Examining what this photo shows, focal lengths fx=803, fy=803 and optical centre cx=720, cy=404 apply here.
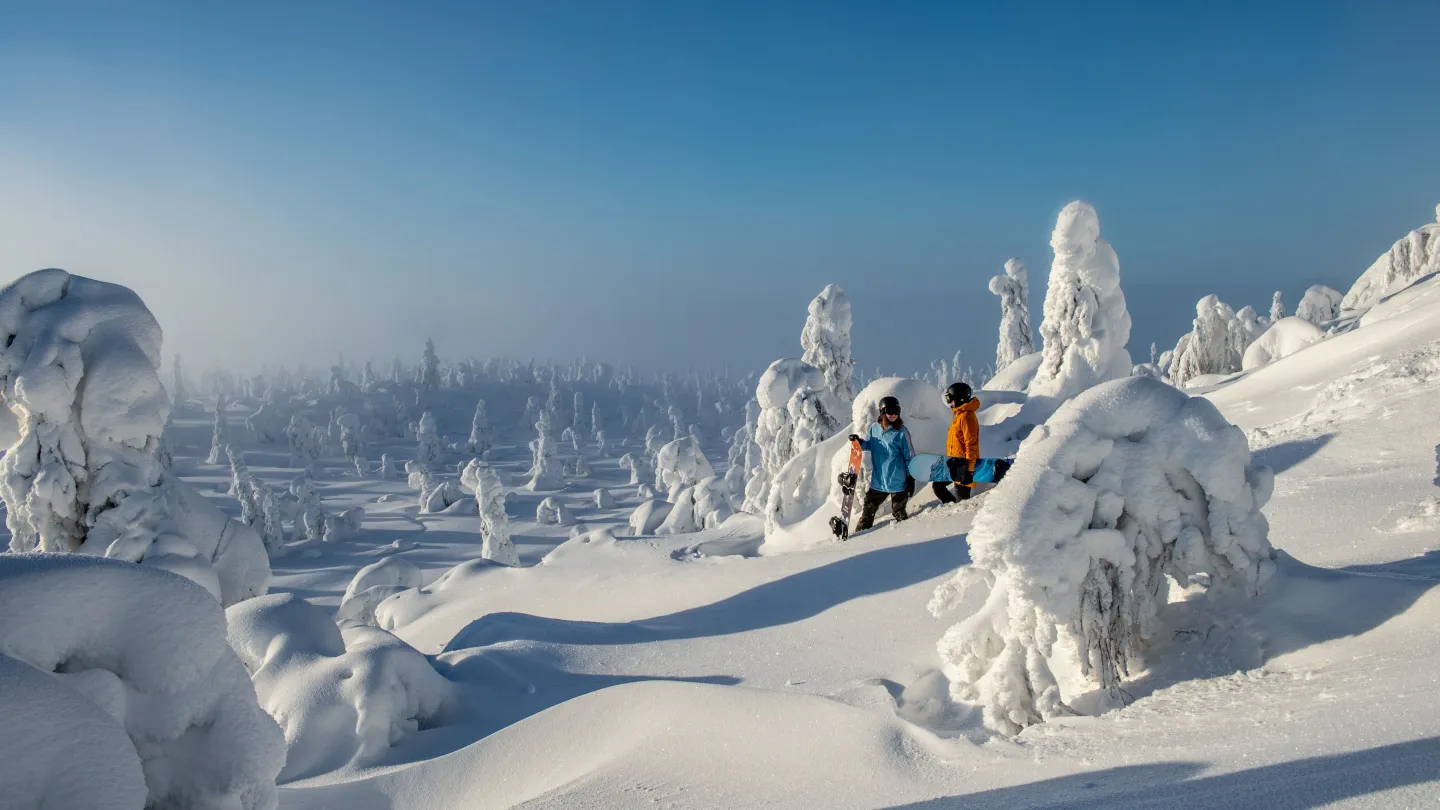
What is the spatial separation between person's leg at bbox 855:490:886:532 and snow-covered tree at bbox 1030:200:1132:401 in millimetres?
8160

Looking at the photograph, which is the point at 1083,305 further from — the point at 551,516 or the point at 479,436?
the point at 479,436

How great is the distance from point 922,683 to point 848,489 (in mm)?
5742

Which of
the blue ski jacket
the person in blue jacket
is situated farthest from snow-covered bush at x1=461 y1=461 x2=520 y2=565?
the blue ski jacket

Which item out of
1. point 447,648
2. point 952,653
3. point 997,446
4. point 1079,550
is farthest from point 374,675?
point 997,446

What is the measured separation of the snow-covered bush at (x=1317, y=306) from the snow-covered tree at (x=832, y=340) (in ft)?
A: 89.6

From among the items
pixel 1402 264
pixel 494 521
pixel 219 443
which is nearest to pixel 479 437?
pixel 219 443

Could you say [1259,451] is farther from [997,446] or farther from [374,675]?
[374,675]

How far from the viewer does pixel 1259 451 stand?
10109 millimetres

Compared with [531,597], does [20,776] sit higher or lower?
higher

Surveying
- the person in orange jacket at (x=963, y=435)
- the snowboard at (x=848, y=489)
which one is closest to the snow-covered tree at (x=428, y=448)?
the snowboard at (x=848, y=489)

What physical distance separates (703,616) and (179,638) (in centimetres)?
706

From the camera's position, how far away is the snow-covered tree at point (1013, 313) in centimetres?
3778

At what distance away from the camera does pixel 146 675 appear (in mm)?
3170

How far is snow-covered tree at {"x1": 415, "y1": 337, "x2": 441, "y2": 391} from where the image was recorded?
330ft
